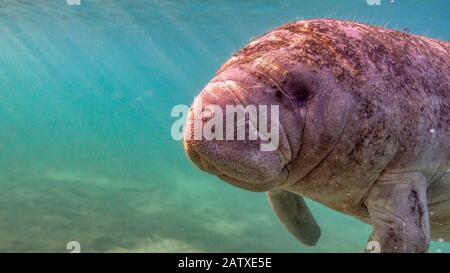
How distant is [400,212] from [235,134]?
132 cm

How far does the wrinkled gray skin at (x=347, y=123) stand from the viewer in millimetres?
2752

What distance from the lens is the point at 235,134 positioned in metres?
2.57

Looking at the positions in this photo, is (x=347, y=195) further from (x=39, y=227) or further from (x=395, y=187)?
(x=39, y=227)

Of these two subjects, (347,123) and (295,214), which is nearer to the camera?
(347,123)

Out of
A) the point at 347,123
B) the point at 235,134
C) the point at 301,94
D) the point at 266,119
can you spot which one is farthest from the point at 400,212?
the point at 235,134

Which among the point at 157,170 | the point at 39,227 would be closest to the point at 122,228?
the point at 39,227

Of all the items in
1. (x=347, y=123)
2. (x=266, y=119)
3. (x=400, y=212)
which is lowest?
(x=400, y=212)

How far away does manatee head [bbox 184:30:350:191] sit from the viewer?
8.46 ft

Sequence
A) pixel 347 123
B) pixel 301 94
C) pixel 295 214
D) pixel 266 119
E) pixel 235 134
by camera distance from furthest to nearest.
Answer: pixel 295 214, pixel 347 123, pixel 301 94, pixel 266 119, pixel 235 134

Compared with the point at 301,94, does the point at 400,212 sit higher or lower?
lower

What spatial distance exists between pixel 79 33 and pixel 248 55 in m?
41.5

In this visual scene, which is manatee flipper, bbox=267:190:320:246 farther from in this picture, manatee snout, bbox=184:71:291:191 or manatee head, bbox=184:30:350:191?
manatee snout, bbox=184:71:291:191

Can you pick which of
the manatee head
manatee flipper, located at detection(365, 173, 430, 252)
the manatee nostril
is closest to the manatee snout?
the manatee head

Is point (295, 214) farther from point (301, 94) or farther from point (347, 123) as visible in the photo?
point (301, 94)
